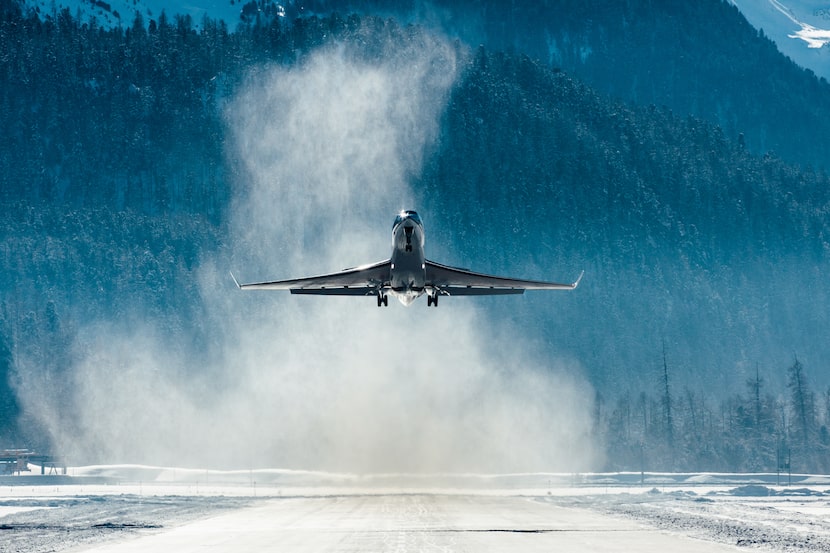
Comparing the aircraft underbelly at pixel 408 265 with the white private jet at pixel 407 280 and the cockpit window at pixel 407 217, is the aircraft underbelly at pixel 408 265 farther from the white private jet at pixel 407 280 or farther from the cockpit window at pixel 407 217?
the cockpit window at pixel 407 217

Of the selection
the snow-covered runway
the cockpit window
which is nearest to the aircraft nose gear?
the cockpit window

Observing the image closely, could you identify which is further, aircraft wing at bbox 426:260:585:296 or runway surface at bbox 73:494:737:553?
aircraft wing at bbox 426:260:585:296

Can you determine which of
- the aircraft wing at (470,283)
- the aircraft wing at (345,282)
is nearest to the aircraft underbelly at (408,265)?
the aircraft wing at (345,282)

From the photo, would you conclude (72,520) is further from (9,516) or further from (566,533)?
(566,533)

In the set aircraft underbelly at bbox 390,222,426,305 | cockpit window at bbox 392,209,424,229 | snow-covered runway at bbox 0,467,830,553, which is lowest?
snow-covered runway at bbox 0,467,830,553

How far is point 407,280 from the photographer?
81.7 metres

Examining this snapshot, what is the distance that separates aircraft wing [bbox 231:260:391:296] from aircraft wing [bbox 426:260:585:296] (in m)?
3.89

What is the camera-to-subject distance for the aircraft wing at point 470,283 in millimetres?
85062

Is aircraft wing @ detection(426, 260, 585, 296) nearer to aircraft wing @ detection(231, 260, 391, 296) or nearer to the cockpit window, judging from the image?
aircraft wing @ detection(231, 260, 391, 296)

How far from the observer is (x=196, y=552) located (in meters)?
81.0

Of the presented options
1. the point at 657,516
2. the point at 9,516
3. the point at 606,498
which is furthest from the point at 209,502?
the point at 657,516

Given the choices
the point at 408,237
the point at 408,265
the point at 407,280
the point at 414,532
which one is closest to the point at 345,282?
the point at 407,280

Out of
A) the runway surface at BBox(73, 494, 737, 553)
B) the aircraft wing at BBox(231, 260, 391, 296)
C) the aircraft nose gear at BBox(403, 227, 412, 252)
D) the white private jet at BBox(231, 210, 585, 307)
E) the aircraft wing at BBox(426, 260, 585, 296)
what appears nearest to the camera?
the aircraft nose gear at BBox(403, 227, 412, 252)

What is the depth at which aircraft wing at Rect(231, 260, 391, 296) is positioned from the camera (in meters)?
85.3
